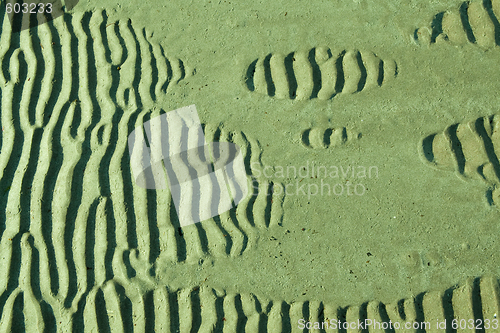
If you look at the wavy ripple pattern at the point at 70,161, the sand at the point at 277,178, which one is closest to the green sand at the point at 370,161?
the sand at the point at 277,178

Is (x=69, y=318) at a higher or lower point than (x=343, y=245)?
lower

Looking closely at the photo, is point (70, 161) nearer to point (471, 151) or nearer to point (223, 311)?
point (223, 311)

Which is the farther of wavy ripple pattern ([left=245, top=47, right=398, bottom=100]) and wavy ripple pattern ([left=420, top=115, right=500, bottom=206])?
wavy ripple pattern ([left=245, top=47, right=398, bottom=100])

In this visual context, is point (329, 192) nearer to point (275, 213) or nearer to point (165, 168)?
point (275, 213)

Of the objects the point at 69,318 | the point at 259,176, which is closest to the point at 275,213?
the point at 259,176

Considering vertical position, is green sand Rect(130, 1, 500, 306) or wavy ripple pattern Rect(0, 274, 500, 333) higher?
green sand Rect(130, 1, 500, 306)

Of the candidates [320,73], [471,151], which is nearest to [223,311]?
[320,73]

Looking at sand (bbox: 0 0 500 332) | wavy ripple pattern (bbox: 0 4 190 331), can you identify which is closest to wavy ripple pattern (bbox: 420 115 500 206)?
sand (bbox: 0 0 500 332)

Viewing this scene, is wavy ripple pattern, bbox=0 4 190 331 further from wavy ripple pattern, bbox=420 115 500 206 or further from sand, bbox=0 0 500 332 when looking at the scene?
wavy ripple pattern, bbox=420 115 500 206

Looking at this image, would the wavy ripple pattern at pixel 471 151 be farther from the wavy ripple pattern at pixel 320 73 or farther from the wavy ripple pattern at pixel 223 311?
the wavy ripple pattern at pixel 223 311
